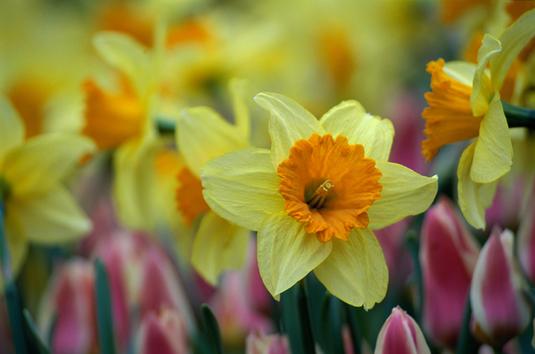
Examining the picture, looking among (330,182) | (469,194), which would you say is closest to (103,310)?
(330,182)

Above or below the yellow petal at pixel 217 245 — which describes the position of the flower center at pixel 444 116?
above

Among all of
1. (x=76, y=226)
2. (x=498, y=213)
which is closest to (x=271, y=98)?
(x=76, y=226)

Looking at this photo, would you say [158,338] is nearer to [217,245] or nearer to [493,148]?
[217,245]

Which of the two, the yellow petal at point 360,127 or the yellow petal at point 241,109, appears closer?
the yellow petal at point 360,127

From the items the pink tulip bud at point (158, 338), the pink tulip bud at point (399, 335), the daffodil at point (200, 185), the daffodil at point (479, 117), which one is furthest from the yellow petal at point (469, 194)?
the pink tulip bud at point (158, 338)

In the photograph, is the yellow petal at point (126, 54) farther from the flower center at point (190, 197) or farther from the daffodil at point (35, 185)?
the flower center at point (190, 197)

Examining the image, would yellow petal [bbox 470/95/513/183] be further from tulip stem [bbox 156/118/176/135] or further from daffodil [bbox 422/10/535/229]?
tulip stem [bbox 156/118/176/135]
